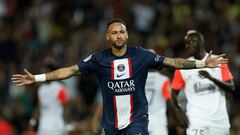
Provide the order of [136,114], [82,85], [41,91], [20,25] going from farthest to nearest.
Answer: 1. [20,25]
2. [82,85]
3. [41,91]
4. [136,114]

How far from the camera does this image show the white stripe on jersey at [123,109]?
11375 mm

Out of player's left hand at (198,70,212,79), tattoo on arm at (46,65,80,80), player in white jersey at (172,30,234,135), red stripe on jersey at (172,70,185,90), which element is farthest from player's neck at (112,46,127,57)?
red stripe on jersey at (172,70,185,90)

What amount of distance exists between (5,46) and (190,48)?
32.9 feet

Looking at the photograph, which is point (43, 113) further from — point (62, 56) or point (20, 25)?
point (20, 25)

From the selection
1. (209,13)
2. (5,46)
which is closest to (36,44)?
(5,46)

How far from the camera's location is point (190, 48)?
42.4ft

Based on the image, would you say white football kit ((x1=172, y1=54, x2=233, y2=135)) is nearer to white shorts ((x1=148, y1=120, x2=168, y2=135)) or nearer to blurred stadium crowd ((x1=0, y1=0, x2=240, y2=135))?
white shorts ((x1=148, y1=120, x2=168, y2=135))

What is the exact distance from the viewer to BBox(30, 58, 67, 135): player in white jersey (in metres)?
16.7

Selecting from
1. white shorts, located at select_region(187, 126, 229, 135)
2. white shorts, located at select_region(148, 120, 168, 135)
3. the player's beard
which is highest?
the player's beard

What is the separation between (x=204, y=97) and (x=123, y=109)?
1.96m

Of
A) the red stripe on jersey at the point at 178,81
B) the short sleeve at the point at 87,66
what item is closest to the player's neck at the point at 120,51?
the short sleeve at the point at 87,66

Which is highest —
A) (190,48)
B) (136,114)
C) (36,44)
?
(36,44)

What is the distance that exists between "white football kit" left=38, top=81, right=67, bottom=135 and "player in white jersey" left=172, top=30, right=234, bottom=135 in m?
4.30

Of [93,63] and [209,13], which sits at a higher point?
[209,13]
